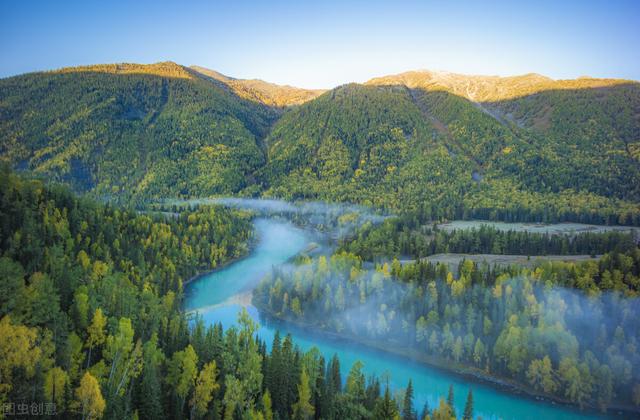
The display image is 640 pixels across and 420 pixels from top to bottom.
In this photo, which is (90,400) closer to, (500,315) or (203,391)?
(203,391)

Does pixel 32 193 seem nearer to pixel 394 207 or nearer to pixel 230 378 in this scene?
pixel 230 378

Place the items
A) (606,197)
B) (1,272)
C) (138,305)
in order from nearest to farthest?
1. (1,272)
2. (138,305)
3. (606,197)

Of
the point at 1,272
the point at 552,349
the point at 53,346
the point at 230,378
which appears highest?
the point at 1,272

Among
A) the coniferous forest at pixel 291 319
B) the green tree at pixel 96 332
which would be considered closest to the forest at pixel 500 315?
the coniferous forest at pixel 291 319

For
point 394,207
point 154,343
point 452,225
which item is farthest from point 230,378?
point 394,207

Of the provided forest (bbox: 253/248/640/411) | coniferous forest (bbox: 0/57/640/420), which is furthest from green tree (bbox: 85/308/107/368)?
forest (bbox: 253/248/640/411)
